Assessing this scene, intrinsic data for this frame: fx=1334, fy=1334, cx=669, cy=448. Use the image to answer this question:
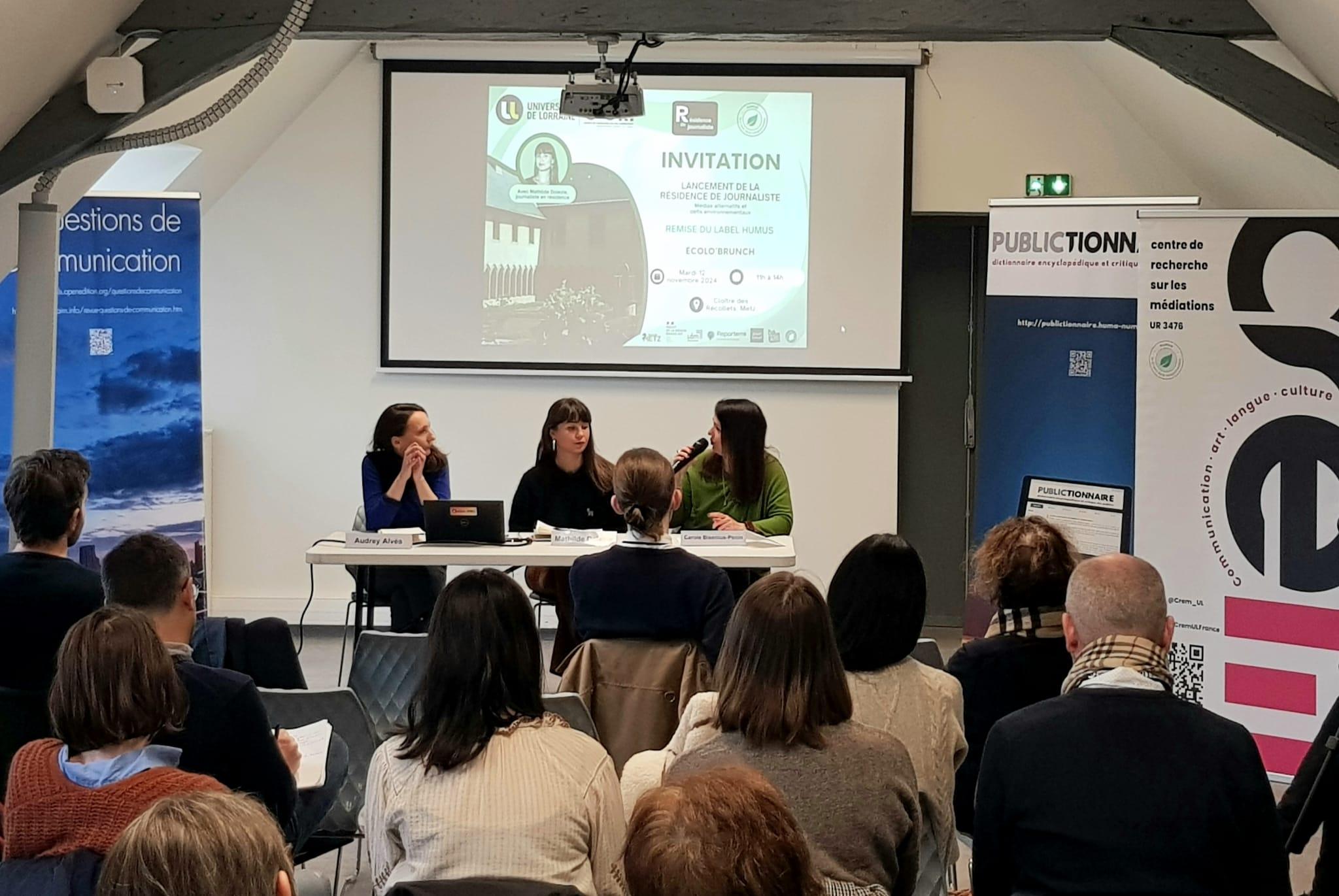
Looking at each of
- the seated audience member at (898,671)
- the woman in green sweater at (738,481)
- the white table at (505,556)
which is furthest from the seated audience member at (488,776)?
the woman in green sweater at (738,481)

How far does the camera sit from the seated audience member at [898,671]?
249 centimetres

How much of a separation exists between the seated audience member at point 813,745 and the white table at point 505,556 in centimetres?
240

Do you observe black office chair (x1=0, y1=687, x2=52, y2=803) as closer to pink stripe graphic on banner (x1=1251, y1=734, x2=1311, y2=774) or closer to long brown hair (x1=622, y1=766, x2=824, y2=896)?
long brown hair (x1=622, y1=766, x2=824, y2=896)

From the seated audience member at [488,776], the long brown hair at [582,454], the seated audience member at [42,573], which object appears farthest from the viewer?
the long brown hair at [582,454]

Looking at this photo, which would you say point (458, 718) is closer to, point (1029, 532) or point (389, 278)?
point (1029, 532)

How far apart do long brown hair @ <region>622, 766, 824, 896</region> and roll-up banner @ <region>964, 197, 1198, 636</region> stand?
418 centimetres

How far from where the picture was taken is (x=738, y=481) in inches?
202

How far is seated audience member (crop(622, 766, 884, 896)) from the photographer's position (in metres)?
1.25

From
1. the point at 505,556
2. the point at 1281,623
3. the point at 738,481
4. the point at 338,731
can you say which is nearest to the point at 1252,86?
the point at 1281,623

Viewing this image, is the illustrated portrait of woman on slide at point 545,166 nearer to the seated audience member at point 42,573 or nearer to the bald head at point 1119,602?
the seated audience member at point 42,573

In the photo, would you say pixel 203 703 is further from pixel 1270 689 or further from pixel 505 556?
pixel 1270 689

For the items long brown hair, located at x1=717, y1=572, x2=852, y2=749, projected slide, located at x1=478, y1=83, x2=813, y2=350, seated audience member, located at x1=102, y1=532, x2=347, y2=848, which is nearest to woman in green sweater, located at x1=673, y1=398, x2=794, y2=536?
projected slide, located at x1=478, y1=83, x2=813, y2=350

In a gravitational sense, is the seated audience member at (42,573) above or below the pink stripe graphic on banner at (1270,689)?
above

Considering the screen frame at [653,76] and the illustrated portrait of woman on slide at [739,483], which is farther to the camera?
the screen frame at [653,76]
